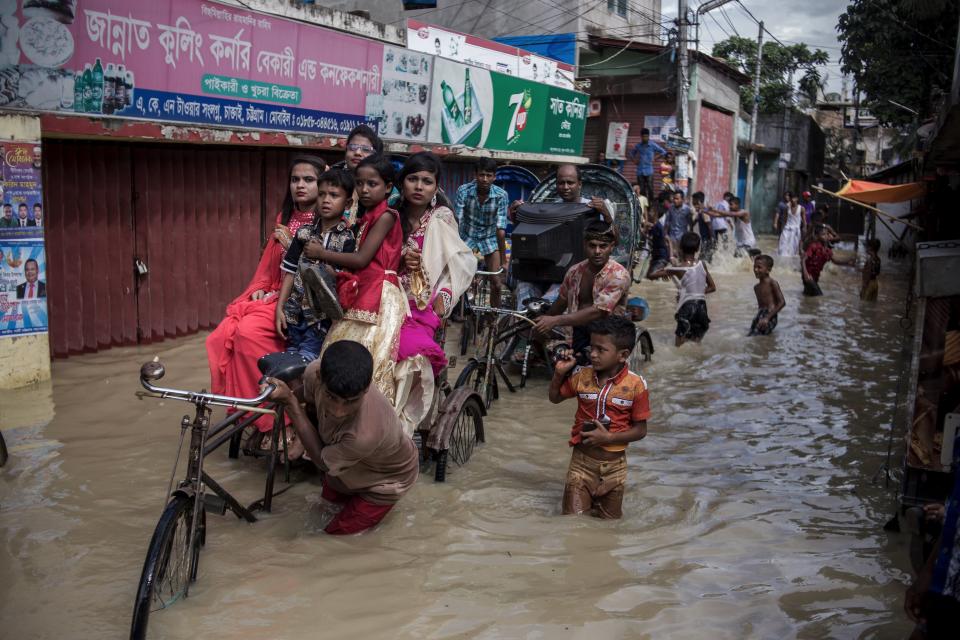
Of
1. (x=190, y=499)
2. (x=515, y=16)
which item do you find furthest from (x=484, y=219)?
(x=515, y=16)

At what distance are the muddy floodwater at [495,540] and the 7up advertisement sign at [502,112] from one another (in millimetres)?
7491

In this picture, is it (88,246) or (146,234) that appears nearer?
(88,246)

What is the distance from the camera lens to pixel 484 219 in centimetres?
909

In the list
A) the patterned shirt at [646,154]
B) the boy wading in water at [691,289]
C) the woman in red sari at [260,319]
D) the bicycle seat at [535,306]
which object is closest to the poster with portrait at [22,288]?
the woman in red sari at [260,319]

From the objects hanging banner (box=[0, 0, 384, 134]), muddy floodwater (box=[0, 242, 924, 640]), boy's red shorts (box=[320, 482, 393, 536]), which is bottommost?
muddy floodwater (box=[0, 242, 924, 640])

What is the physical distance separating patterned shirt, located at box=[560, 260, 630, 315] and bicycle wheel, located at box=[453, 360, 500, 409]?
0.80 metres

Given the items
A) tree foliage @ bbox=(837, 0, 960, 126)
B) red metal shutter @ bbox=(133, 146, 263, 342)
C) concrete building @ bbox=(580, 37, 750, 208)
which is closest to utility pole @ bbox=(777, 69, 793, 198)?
→ concrete building @ bbox=(580, 37, 750, 208)

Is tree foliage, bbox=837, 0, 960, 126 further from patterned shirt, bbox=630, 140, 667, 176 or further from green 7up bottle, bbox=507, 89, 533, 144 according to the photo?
green 7up bottle, bbox=507, 89, 533, 144

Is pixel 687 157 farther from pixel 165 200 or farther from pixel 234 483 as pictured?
pixel 234 483

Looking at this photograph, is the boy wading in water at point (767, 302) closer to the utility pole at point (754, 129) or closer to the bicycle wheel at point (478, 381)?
the bicycle wheel at point (478, 381)

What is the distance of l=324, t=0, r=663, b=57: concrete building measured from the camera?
2339cm

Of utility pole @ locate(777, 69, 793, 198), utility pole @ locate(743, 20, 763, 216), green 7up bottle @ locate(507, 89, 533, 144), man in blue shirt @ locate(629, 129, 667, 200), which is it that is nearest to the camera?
green 7up bottle @ locate(507, 89, 533, 144)

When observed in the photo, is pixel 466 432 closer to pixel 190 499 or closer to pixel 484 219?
pixel 190 499

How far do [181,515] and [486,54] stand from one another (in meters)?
14.5
